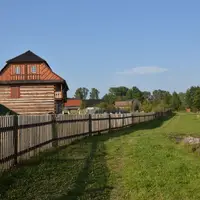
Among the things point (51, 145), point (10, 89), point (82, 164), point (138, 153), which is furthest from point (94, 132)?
point (10, 89)

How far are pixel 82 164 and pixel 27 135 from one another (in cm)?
210

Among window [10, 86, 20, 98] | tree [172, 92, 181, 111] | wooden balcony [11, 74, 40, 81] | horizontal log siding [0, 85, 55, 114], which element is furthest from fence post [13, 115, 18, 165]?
tree [172, 92, 181, 111]

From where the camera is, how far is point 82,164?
33.4 ft

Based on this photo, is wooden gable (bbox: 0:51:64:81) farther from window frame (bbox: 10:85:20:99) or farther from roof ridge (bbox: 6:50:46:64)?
window frame (bbox: 10:85:20:99)

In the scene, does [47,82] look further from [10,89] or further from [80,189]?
[80,189]

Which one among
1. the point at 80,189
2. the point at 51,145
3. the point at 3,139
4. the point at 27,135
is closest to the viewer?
the point at 80,189

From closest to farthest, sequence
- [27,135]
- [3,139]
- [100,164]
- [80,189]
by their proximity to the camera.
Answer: [80,189] → [3,139] → [100,164] → [27,135]

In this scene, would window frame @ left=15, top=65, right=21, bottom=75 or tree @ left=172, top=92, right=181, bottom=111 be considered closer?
window frame @ left=15, top=65, right=21, bottom=75

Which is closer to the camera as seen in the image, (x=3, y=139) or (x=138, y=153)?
(x=3, y=139)

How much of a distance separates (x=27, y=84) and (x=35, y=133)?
2621cm

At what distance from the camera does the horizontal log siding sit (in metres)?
37.0

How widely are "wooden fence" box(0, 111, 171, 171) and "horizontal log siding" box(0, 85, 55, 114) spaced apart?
14049mm

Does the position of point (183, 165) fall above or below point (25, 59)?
below

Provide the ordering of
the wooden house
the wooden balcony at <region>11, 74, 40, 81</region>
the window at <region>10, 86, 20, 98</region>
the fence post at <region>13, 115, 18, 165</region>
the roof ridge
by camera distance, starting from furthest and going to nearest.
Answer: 1. the window at <region>10, 86, 20, 98</region>
2. the wooden balcony at <region>11, 74, 40, 81</region>
3. the roof ridge
4. the wooden house
5. the fence post at <region>13, 115, 18, 165</region>
